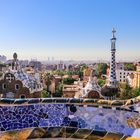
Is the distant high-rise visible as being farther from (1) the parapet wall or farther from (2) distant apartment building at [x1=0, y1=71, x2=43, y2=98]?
(1) the parapet wall

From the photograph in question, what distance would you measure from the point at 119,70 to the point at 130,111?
3646 cm

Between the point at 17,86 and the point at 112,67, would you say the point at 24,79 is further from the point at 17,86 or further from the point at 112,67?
the point at 112,67

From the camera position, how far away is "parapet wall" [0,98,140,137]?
384 cm

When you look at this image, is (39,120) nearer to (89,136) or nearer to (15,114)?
(15,114)

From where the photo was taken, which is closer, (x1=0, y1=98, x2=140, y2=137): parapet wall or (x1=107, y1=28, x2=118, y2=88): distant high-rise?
(x1=0, y1=98, x2=140, y2=137): parapet wall

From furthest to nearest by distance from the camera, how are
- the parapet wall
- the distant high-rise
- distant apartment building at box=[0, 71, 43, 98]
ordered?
1. the distant high-rise
2. distant apartment building at box=[0, 71, 43, 98]
3. the parapet wall

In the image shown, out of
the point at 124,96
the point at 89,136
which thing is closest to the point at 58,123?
the point at 89,136

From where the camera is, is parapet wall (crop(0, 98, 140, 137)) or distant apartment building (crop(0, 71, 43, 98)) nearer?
parapet wall (crop(0, 98, 140, 137))

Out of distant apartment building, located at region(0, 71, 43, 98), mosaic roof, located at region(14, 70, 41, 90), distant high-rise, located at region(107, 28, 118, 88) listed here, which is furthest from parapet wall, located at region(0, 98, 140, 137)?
distant high-rise, located at region(107, 28, 118, 88)

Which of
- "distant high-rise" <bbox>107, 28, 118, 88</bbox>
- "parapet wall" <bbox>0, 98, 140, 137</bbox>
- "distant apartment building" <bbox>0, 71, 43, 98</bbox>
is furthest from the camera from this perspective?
"distant high-rise" <bbox>107, 28, 118, 88</bbox>

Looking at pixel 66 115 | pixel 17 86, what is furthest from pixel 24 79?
pixel 66 115

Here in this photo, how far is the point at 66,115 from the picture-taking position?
158 inches

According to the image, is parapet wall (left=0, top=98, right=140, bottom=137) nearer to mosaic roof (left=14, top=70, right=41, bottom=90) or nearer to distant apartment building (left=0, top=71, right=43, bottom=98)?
distant apartment building (left=0, top=71, right=43, bottom=98)

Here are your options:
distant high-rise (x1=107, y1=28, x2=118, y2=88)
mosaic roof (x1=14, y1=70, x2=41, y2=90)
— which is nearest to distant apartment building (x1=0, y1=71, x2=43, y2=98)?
mosaic roof (x1=14, y1=70, x2=41, y2=90)
